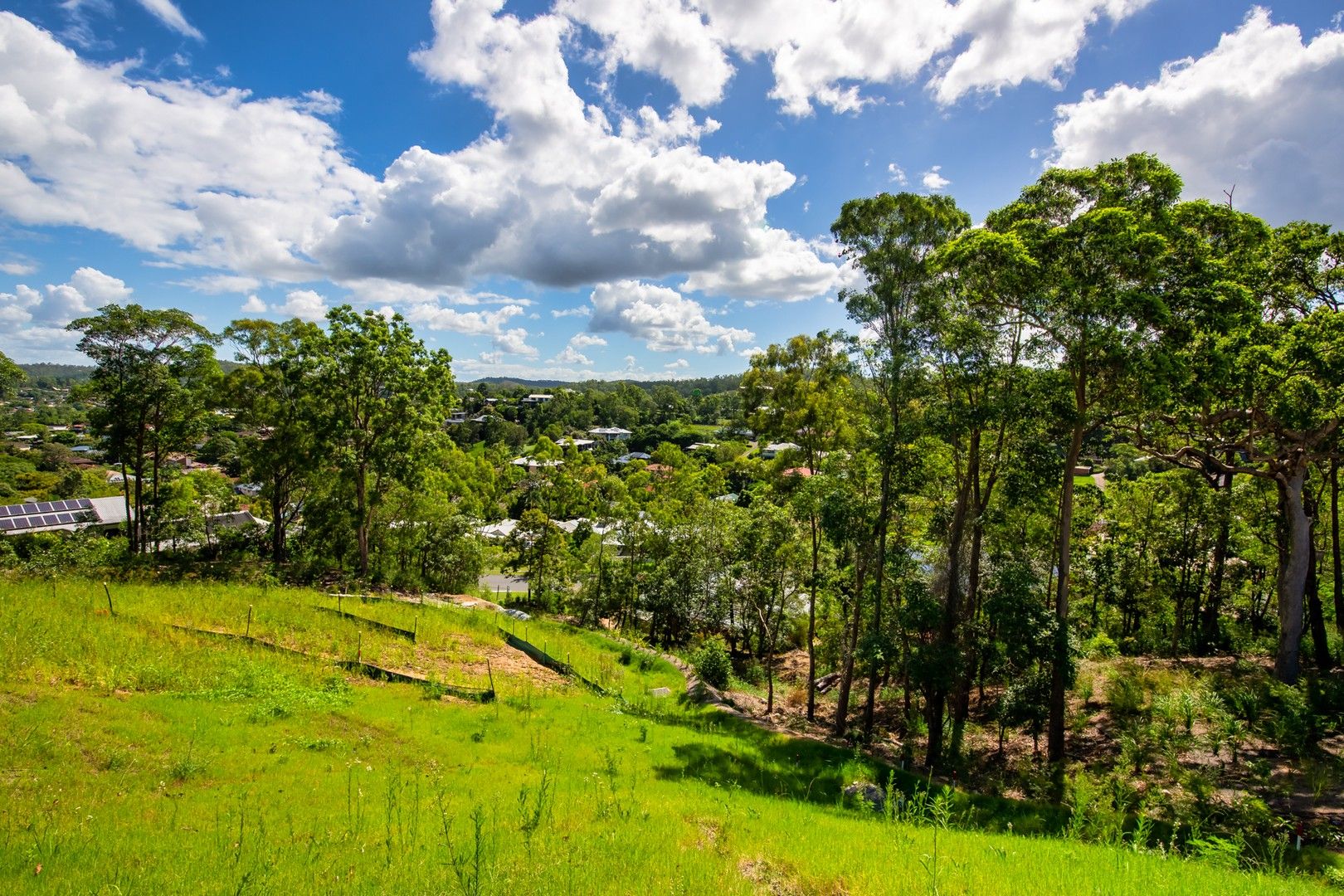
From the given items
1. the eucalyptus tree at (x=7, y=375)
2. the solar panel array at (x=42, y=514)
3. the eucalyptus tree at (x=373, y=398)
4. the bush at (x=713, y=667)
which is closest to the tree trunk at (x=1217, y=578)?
the bush at (x=713, y=667)

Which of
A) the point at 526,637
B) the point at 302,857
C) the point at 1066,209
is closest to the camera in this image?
the point at 302,857

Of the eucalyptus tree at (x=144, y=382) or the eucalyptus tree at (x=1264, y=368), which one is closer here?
the eucalyptus tree at (x=1264, y=368)

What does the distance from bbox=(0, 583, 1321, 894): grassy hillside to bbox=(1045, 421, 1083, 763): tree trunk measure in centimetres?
214

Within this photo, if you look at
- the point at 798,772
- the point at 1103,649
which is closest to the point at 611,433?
the point at 1103,649

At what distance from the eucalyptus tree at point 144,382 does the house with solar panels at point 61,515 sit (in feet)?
68.8

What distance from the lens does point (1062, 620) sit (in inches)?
465

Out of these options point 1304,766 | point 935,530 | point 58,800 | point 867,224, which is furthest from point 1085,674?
point 58,800

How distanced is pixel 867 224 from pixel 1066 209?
4069 millimetres

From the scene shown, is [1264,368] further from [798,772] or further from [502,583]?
[502,583]

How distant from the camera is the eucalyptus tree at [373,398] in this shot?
826 inches

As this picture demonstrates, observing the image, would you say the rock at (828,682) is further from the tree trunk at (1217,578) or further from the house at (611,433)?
the house at (611,433)

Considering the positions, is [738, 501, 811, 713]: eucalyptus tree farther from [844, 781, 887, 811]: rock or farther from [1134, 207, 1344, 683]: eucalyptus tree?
[1134, 207, 1344, 683]: eucalyptus tree

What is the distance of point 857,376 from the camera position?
1416cm

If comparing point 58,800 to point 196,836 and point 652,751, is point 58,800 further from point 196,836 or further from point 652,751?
point 652,751
